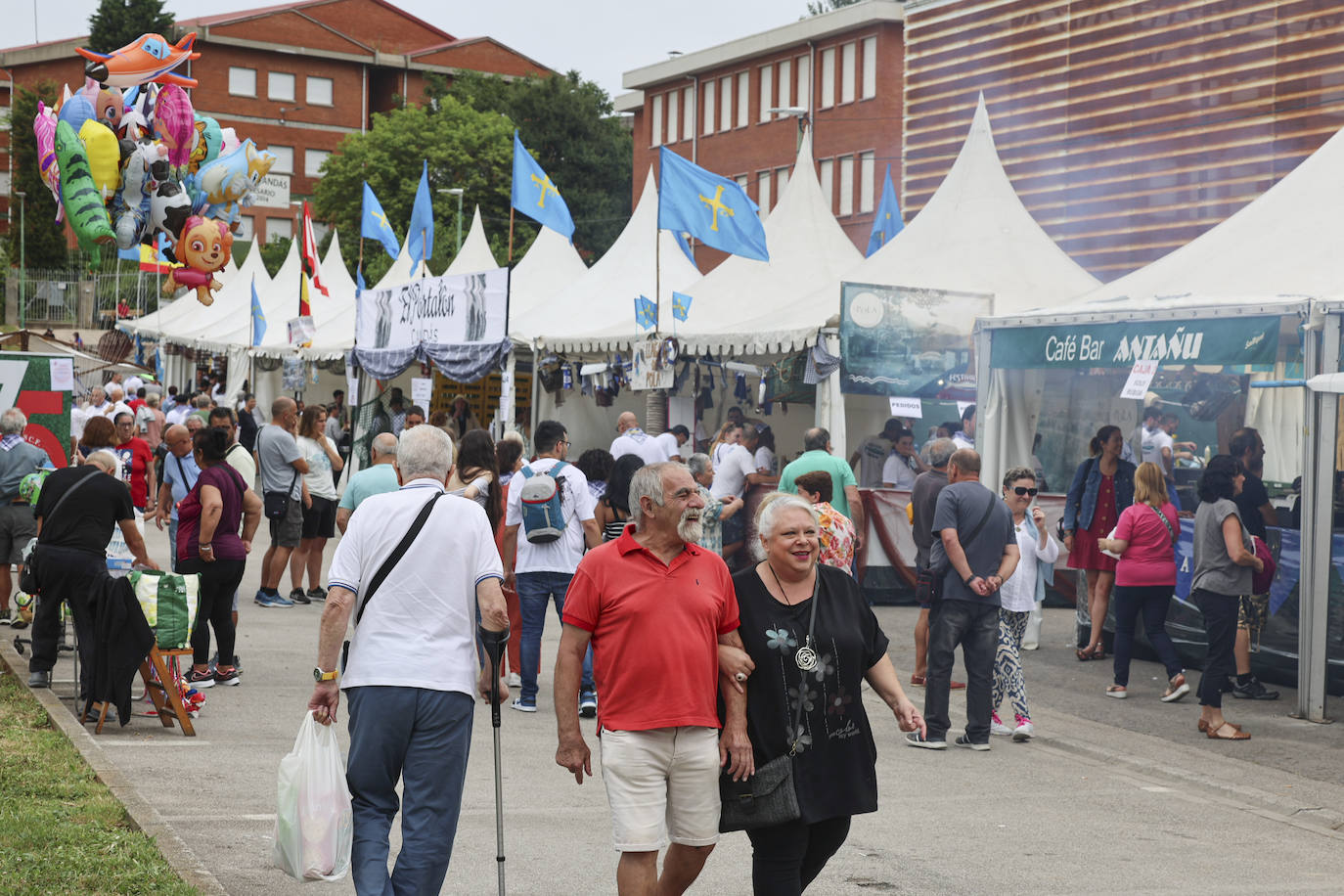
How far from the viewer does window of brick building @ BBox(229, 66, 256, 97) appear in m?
74.4

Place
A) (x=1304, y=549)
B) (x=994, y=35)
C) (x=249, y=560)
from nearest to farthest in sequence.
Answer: (x=1304, y=549)
(x=249, y=560)
(x=994, y=35)

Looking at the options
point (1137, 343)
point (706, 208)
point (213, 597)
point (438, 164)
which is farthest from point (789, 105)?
point (213, 597)

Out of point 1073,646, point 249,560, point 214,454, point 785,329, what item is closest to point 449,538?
point 214,454

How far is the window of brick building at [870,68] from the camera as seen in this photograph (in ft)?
163

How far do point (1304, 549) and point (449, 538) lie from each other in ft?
22.2

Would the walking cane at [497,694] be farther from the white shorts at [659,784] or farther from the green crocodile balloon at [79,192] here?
the green crocodile balloon at [79,192]

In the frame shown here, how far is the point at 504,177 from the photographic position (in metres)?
62.3

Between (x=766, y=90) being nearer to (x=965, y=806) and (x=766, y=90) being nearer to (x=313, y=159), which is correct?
(x=313, y=159)

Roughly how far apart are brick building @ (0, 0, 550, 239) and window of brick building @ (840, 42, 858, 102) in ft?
95.6

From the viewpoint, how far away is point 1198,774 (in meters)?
8.73

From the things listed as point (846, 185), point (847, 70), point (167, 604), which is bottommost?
point (167, 604)

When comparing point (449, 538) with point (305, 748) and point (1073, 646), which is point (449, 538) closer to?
point (305, 748)

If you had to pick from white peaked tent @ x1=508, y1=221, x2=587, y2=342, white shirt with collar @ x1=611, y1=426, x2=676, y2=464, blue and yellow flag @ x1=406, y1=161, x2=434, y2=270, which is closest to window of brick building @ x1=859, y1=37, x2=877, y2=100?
white peaked tent @ x1=508, y1=221, x2=587, y2=342

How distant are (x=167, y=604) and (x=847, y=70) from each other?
44.7 metres
